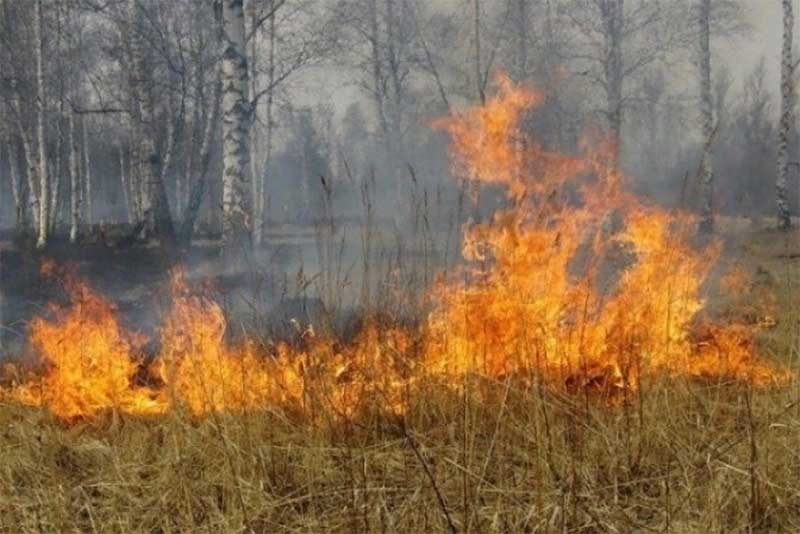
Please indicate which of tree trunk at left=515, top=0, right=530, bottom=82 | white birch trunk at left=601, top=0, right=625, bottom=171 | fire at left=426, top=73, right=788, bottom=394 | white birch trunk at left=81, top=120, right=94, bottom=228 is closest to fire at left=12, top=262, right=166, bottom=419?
fire at left=426, top=73, right=788, bottom=394

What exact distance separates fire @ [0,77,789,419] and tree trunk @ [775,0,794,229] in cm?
1233

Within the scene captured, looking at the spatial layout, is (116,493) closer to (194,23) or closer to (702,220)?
(702,220)

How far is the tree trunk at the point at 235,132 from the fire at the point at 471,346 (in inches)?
135

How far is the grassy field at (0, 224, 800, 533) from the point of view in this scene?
272 centimetres

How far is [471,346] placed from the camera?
13.2 feet

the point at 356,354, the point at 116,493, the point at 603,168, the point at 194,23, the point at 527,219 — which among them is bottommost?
the point at 116,493

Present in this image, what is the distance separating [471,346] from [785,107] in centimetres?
1539

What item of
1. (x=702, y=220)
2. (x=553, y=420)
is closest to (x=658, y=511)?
(x=553, y=420)

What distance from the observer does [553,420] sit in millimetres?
3188

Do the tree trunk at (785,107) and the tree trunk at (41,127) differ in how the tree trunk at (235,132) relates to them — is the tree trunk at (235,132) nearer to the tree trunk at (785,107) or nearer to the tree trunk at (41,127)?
the tree trunk at (41,127)

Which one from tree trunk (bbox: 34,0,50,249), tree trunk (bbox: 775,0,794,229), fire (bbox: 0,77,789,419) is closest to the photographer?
fire (bbox: 0,77,789,419)

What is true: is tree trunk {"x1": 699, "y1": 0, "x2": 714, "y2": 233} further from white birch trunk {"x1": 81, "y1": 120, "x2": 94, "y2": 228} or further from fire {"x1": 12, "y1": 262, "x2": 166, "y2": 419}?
white birch trunk {"x1": 81, "y1": 120, "x2": 94, "y2": 228}

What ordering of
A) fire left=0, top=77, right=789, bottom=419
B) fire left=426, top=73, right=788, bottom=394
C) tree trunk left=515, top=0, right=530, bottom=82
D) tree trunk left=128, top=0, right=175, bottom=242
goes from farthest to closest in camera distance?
tree trunk left=515, top=0, right=530, bottom=82
tree trunk left=128, top=0, right=175, bottom=242
fire left=426, top=73, right=788, bottom=394
fire left=0, top=77, right=789, bottom=419

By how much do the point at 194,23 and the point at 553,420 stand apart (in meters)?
19.0
